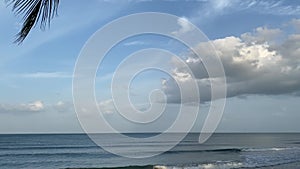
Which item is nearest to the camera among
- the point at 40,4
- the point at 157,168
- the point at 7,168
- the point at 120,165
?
the point at 40,4

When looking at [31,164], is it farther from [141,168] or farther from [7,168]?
[141,168]

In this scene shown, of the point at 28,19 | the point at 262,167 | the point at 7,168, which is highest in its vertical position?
the point at 7,168

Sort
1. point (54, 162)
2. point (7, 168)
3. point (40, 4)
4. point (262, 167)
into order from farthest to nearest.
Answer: point (54, 162), point (7, 168), point (262, 167), point (40, 4)

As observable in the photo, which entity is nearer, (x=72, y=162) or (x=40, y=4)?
(x=40, y=4)

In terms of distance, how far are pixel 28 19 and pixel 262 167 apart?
104ft

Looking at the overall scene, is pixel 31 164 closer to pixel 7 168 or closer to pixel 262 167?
pixel 7 168

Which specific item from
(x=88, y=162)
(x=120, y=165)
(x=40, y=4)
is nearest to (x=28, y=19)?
(x=40, y=4)

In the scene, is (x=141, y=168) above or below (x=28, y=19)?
above

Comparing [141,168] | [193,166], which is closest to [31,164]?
[141,168]

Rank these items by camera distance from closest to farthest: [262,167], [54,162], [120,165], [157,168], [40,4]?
[40,4] < [262,167] < [157,168] < [120,165] < [54,162]

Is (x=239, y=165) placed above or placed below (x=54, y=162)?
below

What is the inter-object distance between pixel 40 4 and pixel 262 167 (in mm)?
31588

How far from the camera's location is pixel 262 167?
3142 centimetres

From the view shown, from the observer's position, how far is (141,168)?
35281 millimetres
